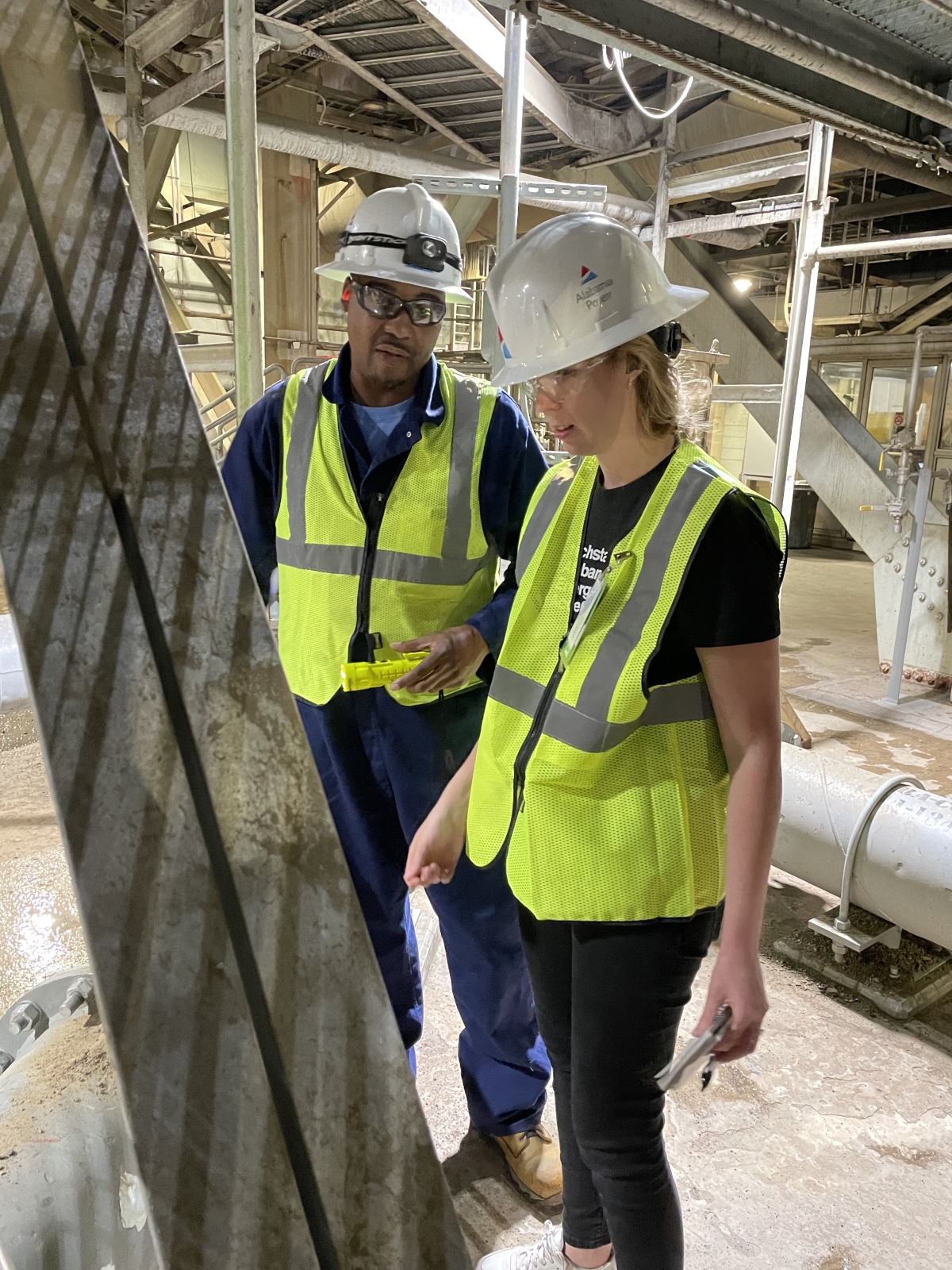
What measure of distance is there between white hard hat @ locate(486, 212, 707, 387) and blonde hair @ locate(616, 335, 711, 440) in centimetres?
2

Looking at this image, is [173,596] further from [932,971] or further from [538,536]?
[932,971]

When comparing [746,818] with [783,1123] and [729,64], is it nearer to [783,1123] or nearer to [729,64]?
[783,1123]

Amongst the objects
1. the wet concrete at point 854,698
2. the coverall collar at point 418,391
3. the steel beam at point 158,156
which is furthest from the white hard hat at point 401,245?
the steel beam at point 158,156

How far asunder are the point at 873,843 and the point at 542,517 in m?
1.85

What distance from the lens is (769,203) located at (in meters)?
4.43

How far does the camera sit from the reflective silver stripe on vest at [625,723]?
3.85 ft

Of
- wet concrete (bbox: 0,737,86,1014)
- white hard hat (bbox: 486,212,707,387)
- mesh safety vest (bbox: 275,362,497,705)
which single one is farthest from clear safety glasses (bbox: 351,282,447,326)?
wet concrete (bbox: 0,737,86,1014)

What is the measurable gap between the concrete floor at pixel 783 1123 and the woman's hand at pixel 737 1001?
97cm

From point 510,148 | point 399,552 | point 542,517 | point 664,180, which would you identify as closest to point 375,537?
point 399,552

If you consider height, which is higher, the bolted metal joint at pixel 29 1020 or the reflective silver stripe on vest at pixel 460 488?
the reflective silver stripe on vest at pixel 460 488

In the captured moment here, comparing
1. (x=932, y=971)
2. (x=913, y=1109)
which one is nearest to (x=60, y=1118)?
(x=913, y=1109)

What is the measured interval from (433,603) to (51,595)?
4.19ft

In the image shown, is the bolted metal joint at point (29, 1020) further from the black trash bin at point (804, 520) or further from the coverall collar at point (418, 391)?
the black trash bin at point (804, 520)

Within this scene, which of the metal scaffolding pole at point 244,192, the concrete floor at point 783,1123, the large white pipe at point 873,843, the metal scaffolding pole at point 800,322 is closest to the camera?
the concrete floor at point 783,1123
